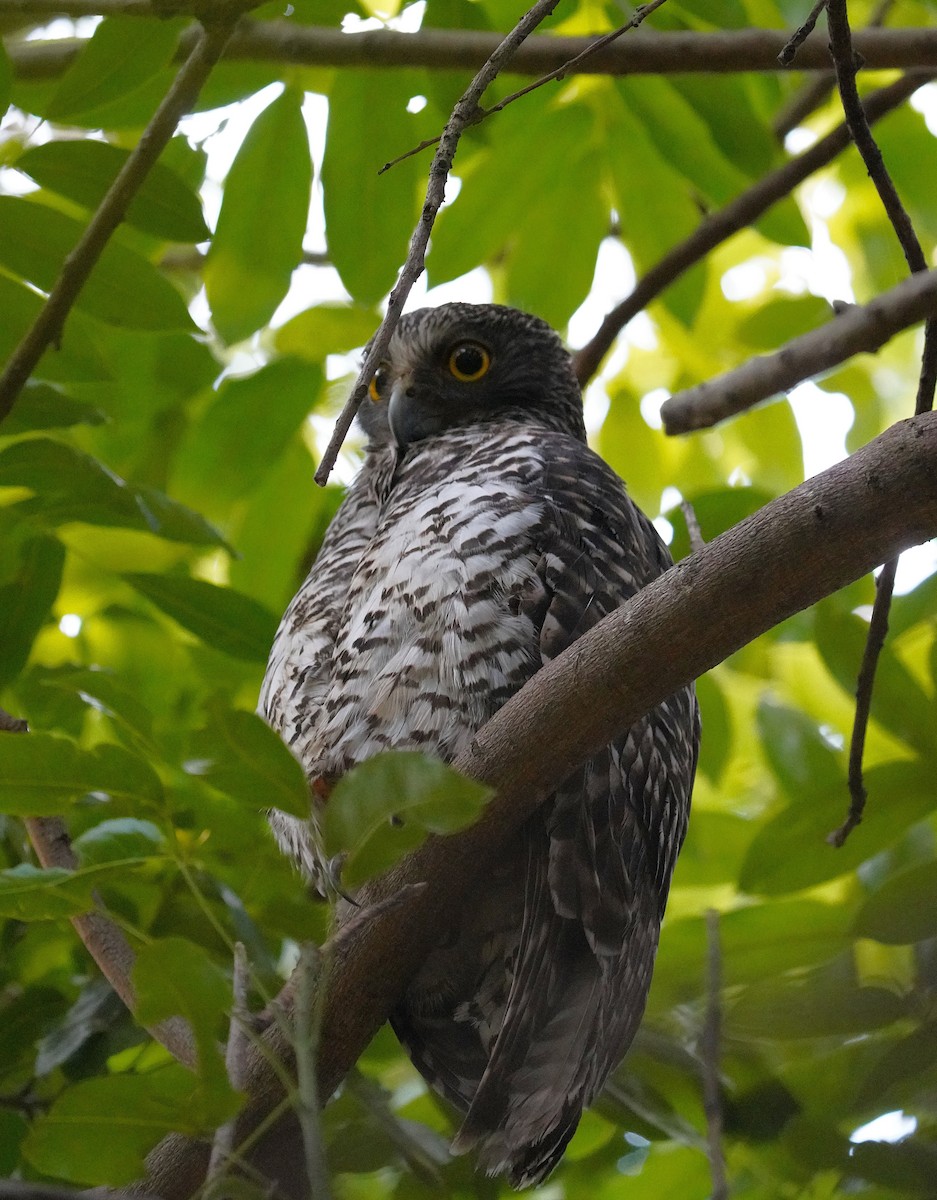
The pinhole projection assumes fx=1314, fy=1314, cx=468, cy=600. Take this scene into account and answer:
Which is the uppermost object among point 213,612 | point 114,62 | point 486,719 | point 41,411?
point 114,62

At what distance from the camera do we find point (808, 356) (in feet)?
5.64

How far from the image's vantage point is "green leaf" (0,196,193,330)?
8.21 ft

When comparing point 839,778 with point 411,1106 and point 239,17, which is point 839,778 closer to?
point 411,1106

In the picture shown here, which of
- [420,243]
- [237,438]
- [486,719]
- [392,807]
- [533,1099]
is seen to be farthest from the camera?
[237,438]

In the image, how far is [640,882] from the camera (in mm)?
2461

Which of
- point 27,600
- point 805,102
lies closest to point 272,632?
point 27,600

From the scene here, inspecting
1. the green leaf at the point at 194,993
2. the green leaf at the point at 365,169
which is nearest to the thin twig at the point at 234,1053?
the green leaf at the point at 194,993

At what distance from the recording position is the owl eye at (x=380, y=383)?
380 cm

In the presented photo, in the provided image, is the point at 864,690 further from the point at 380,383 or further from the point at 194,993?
the point at 380,383

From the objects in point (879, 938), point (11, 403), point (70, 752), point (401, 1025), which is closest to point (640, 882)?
Answer: point (879, 938)

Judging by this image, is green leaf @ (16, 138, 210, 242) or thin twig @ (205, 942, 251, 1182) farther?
green leaf @ (16, 138, 210, 242)

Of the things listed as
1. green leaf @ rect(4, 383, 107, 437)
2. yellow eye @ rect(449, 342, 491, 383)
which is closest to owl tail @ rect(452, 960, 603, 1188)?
green leaf @ rect(4, 383, 107, 437)

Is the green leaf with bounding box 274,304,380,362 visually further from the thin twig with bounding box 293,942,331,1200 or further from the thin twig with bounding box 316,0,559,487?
the thin twig with bounding box 293,942,331,1200

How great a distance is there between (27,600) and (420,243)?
53.4 inches
